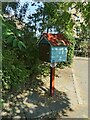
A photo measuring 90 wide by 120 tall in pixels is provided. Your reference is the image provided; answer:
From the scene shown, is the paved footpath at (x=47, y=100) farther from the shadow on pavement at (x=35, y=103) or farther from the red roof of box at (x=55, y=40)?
the red roof of box at (x=55, y=40)

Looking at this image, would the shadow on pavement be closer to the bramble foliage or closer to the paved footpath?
the paved footpath

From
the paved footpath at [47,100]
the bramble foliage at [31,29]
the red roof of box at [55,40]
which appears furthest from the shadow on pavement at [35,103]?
the red roof of box at [55,40]

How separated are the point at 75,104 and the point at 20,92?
159cm

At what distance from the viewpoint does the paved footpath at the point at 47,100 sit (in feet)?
21.7

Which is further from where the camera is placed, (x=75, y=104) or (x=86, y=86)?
(x=86, y=86)

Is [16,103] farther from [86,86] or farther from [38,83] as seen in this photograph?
[86,86]

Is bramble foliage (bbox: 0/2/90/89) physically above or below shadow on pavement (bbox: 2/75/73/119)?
above

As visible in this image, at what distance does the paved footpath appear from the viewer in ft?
21.7

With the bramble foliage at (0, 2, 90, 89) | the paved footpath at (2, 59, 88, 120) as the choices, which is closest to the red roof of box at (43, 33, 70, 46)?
the bramble foliage at (0, 2, 90, 89)

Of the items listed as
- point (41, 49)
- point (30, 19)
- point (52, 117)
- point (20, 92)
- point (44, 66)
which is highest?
point (30, 19)

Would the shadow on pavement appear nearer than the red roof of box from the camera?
Yes

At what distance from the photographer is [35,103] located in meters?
7.11

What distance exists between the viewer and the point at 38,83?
8273 mm

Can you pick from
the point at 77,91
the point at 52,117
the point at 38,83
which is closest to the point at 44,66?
the point at 38,83
